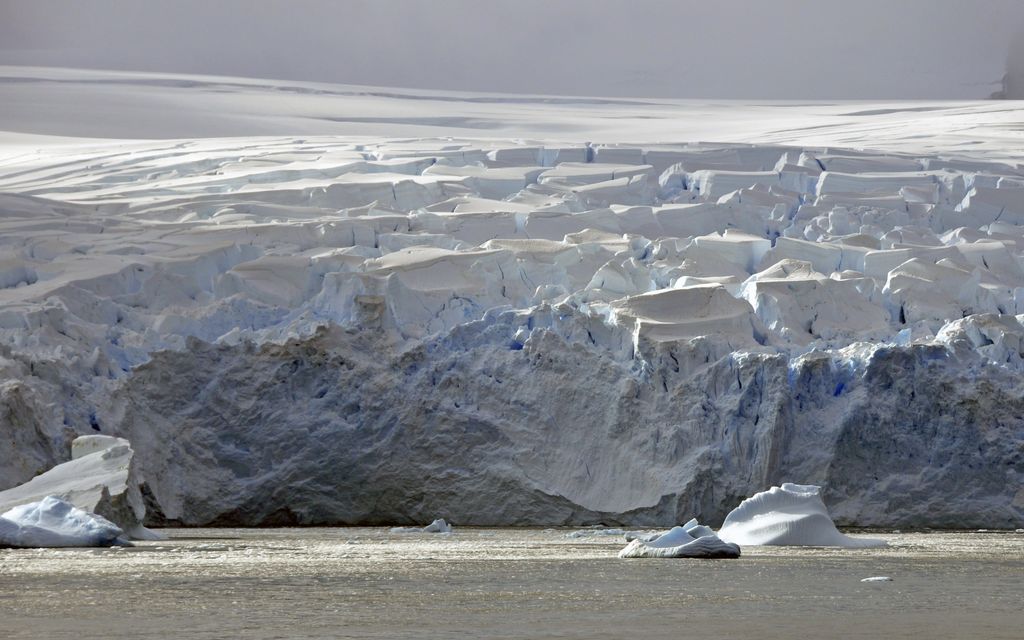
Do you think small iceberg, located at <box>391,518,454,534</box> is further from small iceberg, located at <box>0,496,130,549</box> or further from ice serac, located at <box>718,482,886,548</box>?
small iceberg, located at <box>0,496,130,549</box>

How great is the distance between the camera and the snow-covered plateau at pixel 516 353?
1491cm

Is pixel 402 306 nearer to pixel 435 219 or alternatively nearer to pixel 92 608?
pixel 435 219

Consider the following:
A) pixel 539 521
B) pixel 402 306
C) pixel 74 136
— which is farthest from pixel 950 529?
pixel 74 136

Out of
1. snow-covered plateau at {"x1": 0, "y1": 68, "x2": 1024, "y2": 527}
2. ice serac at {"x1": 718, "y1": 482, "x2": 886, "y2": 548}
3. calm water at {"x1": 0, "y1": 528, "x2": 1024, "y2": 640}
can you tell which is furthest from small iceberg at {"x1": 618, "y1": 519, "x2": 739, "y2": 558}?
snow-covered plateau at {"x1": 0, "y1": 68, "x2": 1024, "y2": 527}

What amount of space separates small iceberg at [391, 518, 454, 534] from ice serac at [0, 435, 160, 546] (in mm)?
2509

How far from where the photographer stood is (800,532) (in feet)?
42.7

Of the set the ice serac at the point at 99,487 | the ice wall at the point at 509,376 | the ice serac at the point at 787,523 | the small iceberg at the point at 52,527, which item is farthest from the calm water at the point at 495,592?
the ice wall at the point at 509,376

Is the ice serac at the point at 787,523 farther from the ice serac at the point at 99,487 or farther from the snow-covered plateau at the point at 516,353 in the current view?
the ice serac at the point at 99,487

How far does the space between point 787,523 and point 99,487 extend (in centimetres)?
544

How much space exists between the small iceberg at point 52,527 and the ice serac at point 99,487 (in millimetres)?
116

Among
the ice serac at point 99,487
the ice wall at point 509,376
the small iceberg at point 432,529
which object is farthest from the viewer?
the ice wall at point 509,376

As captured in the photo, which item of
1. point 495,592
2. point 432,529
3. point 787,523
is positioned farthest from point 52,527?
point 787,523

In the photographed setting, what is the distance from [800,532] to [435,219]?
22.4 ft

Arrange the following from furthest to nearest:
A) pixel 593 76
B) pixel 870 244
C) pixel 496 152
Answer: pixel 593 76
pixel 496 152
pixel 870 244
